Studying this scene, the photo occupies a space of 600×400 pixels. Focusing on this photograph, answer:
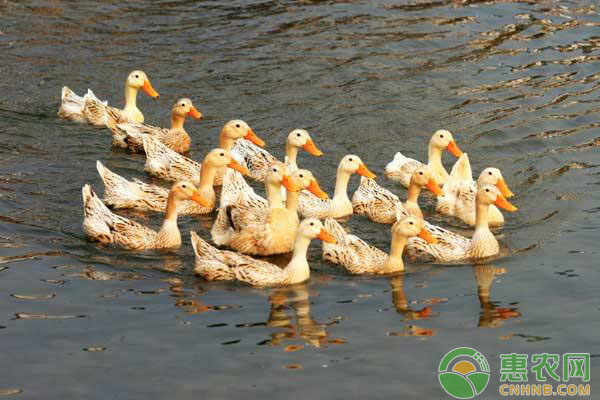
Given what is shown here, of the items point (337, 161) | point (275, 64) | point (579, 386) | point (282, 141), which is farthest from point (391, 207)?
point (275, 64)

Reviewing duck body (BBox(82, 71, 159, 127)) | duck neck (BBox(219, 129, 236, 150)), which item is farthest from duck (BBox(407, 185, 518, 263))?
duck body (BBox(82, 71, 159, 127))

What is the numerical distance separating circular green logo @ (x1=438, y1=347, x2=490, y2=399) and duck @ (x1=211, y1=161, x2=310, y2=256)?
360cm

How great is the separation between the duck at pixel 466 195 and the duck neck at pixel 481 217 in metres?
0.89

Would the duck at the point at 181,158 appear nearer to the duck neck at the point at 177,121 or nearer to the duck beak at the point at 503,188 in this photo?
the duck neck at the point at 177,121

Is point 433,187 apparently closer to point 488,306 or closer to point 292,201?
point 292,201

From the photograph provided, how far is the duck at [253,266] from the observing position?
40.1 feet

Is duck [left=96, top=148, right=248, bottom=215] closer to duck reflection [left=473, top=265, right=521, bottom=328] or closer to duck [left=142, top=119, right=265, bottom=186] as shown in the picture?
duck [left=142, top=119, right=265, bottom=186]

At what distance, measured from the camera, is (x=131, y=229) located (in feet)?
43.9

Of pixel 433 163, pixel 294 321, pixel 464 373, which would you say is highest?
pixel 433 163

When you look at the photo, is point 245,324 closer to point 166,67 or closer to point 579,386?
point 579,386

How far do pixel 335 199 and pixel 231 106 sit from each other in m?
5.15

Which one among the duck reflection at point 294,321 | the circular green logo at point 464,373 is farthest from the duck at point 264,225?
the circular green logo at point 464,373

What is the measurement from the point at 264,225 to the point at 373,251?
149cm

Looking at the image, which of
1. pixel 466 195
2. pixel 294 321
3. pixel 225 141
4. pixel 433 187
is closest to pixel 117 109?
pixel 225 141
